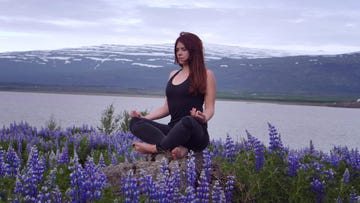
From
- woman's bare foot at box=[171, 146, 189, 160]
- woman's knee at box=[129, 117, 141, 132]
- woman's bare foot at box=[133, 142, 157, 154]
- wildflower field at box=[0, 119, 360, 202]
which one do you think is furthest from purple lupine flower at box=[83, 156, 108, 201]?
woman's knee at box=[129, 117, 141, 132]

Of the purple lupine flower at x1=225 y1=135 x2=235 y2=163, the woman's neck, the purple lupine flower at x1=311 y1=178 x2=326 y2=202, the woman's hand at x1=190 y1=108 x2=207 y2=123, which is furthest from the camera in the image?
the woman's neck

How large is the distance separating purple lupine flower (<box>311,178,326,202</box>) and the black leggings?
1.55 metres

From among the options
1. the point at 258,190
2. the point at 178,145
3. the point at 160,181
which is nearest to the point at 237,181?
the point at 258,190

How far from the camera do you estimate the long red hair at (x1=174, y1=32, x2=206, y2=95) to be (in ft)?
24.0

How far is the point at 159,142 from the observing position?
23.5 ft

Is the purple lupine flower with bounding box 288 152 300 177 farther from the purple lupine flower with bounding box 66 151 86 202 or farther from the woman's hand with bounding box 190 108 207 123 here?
the purple lupine flower with bounding box 66 151 86 202

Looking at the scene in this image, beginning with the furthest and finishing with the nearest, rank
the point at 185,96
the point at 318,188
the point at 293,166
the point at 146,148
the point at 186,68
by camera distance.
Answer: the point at 186,68 → the point at 185,96 → the point at 146,148 → the point at 293,166 → the point at 318,188

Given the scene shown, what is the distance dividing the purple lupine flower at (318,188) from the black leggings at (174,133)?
5.10ft

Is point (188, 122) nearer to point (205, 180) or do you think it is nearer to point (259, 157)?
point (259, 157)

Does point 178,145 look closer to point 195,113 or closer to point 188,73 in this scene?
point 195,113

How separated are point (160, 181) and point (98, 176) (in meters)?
0.52

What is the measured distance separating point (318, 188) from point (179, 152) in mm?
1725

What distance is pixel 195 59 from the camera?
24.4 feet

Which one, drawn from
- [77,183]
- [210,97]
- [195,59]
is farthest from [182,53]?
[77,183]
